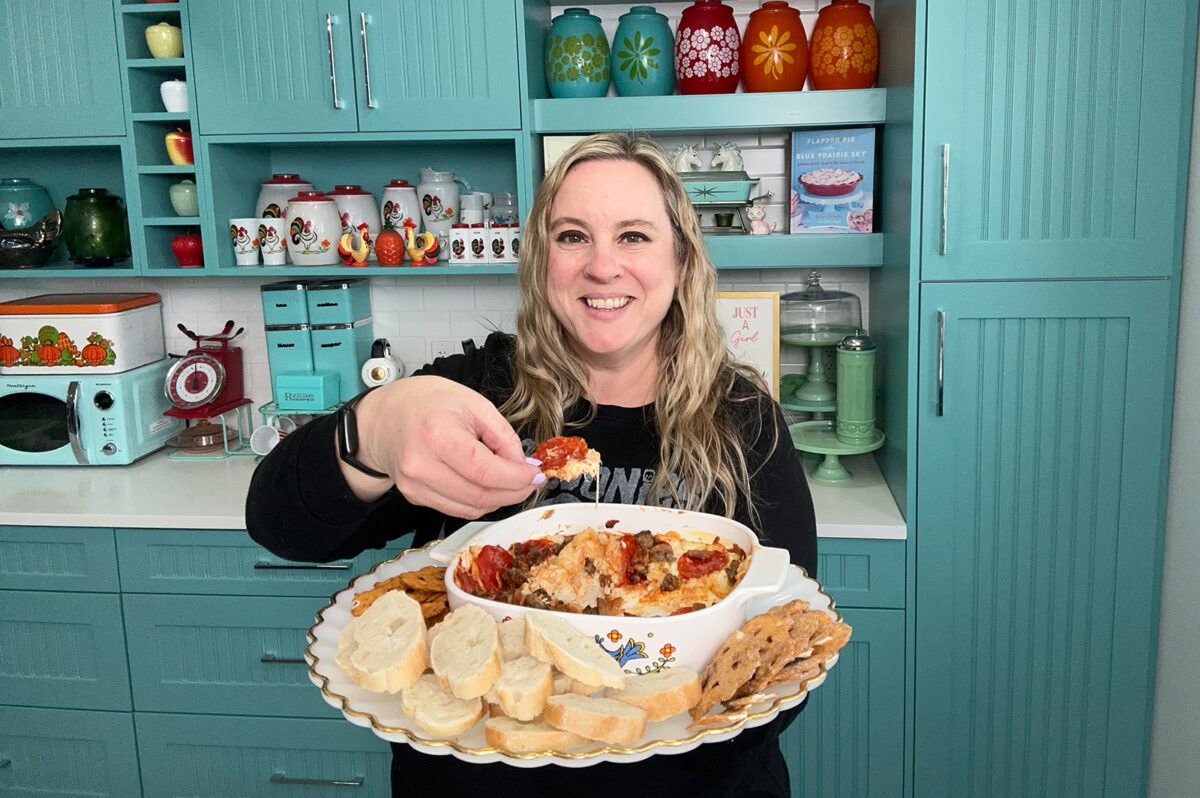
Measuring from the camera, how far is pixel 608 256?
1.44 m

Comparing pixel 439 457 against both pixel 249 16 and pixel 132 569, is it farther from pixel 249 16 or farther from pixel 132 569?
pixel 249 16

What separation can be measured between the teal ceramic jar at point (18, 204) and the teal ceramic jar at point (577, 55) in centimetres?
155

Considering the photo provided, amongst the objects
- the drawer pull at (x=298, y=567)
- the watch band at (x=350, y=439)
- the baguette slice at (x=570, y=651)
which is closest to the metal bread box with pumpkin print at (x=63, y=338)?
the drawer pull at (x=298, y=567)

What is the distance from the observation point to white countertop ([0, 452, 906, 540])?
2.15m

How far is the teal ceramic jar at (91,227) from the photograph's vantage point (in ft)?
8.69

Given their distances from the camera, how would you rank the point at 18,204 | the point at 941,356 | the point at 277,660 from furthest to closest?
the point at 18,204 < the point at 277,660 < the point at 941,356

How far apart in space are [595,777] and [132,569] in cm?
160

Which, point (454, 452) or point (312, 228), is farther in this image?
point (312, 228)

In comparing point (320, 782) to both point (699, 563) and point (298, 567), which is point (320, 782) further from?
point (699, 563)

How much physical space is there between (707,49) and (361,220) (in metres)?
1.02

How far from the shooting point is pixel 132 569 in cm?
231

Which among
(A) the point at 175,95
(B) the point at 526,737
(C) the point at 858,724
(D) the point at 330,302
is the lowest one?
(C) the point at 858,724

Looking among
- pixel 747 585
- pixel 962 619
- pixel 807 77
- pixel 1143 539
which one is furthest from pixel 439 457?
pixel 807 77

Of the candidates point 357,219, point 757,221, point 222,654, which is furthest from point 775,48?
point 222,654
